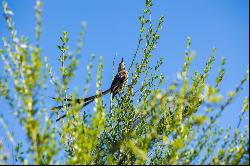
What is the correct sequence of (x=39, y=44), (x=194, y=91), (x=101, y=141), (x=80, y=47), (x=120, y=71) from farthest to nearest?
(x=120, y=71) → (x=101, y=141) → (x=194, y=91) → (x=80, y=47) → (x=39, y=44)

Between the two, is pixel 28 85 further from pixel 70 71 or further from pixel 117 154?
pixel 117 154

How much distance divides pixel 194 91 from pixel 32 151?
265 centimetres

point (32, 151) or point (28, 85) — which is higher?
point (28, 85)

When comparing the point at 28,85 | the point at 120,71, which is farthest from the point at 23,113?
the point at 120,71

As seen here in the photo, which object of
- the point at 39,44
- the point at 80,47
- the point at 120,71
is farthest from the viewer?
the point at 120,71

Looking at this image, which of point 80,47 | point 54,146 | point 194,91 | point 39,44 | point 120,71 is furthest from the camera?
point 120,71

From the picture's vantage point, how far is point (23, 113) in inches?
139

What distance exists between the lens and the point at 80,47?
4078mm

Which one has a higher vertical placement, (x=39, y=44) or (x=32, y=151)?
(x=39, y=44)

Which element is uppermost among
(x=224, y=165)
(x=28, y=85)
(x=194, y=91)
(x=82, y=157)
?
(x=194, y=91)

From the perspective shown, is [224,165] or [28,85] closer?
[28,85]

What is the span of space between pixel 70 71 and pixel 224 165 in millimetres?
1944

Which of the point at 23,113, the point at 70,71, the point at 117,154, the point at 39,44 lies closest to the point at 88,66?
the point at 70,71

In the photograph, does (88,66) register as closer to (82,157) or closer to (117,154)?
(82,157)
